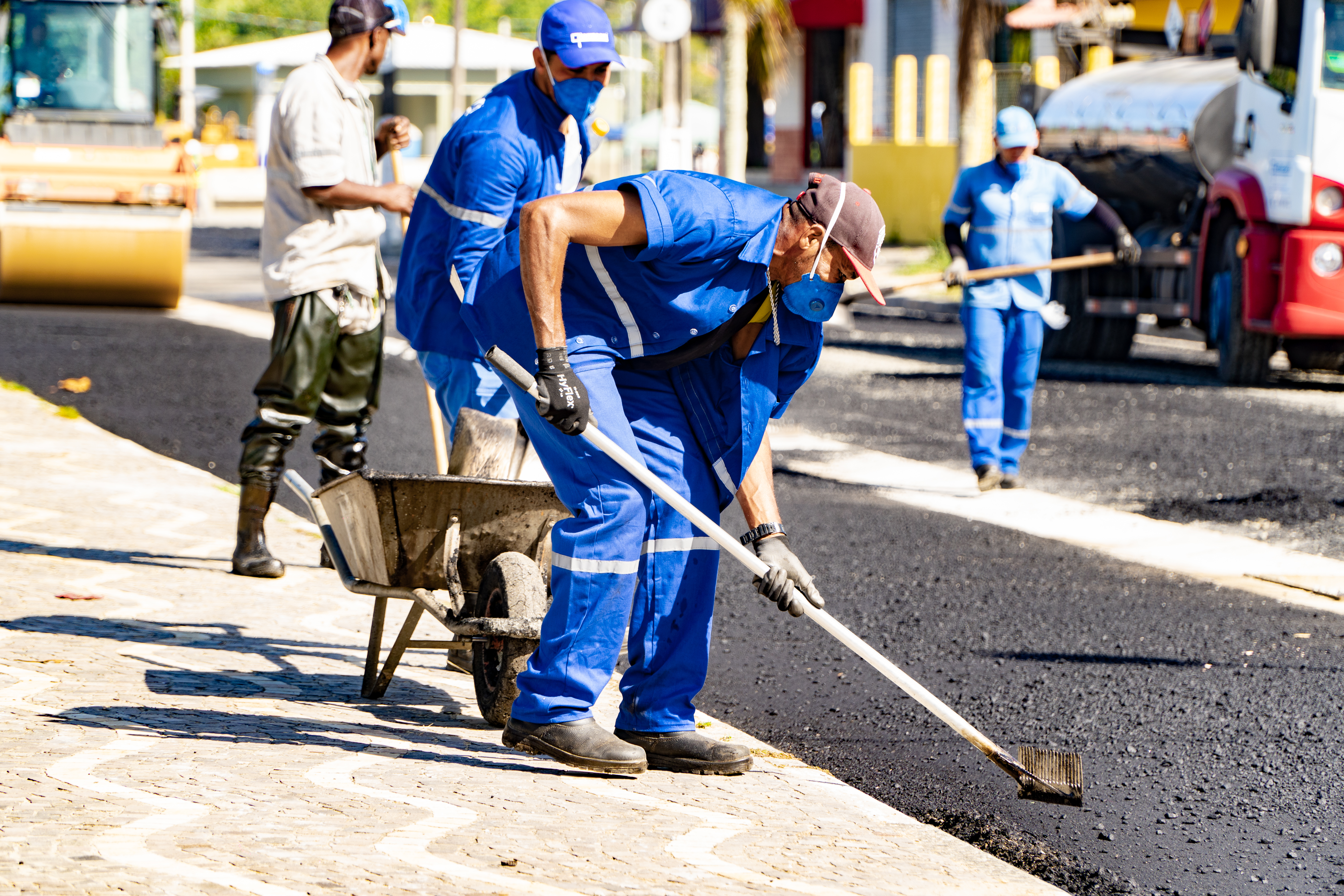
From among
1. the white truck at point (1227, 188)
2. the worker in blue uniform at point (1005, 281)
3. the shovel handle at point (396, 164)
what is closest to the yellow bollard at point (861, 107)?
the white truck at point (1227, 188)

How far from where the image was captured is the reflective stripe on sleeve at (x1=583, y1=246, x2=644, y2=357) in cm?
412

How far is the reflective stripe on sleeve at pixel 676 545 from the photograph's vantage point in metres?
4.23

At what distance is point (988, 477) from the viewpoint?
8.89 metres

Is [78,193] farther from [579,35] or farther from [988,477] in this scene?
[579,35]

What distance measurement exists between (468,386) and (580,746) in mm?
1454

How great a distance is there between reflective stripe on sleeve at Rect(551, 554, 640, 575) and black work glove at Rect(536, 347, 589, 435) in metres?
0.32

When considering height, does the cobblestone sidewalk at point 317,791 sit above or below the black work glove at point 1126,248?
below

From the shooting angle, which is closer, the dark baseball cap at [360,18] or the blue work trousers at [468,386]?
the blue work trousers at [468,386]

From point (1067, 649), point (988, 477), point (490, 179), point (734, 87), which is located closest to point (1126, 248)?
point (988, 477)

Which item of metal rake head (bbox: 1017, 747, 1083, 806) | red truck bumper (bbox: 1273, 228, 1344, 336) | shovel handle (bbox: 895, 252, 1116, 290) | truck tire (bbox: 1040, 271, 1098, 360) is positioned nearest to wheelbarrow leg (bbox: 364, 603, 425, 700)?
metal rake head (bbox: 1017, 747, 1083, 806)

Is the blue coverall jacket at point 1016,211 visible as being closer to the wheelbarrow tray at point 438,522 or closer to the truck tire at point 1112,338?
the wheelbarrow tray at point 438,522

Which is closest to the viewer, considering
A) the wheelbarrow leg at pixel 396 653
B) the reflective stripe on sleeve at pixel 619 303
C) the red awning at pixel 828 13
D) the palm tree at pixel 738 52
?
the reflective stripe on sleeve at pixel 619 303

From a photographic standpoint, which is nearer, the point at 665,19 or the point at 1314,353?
the point at 1314,353

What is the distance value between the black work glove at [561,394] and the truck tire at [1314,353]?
33.2ft
